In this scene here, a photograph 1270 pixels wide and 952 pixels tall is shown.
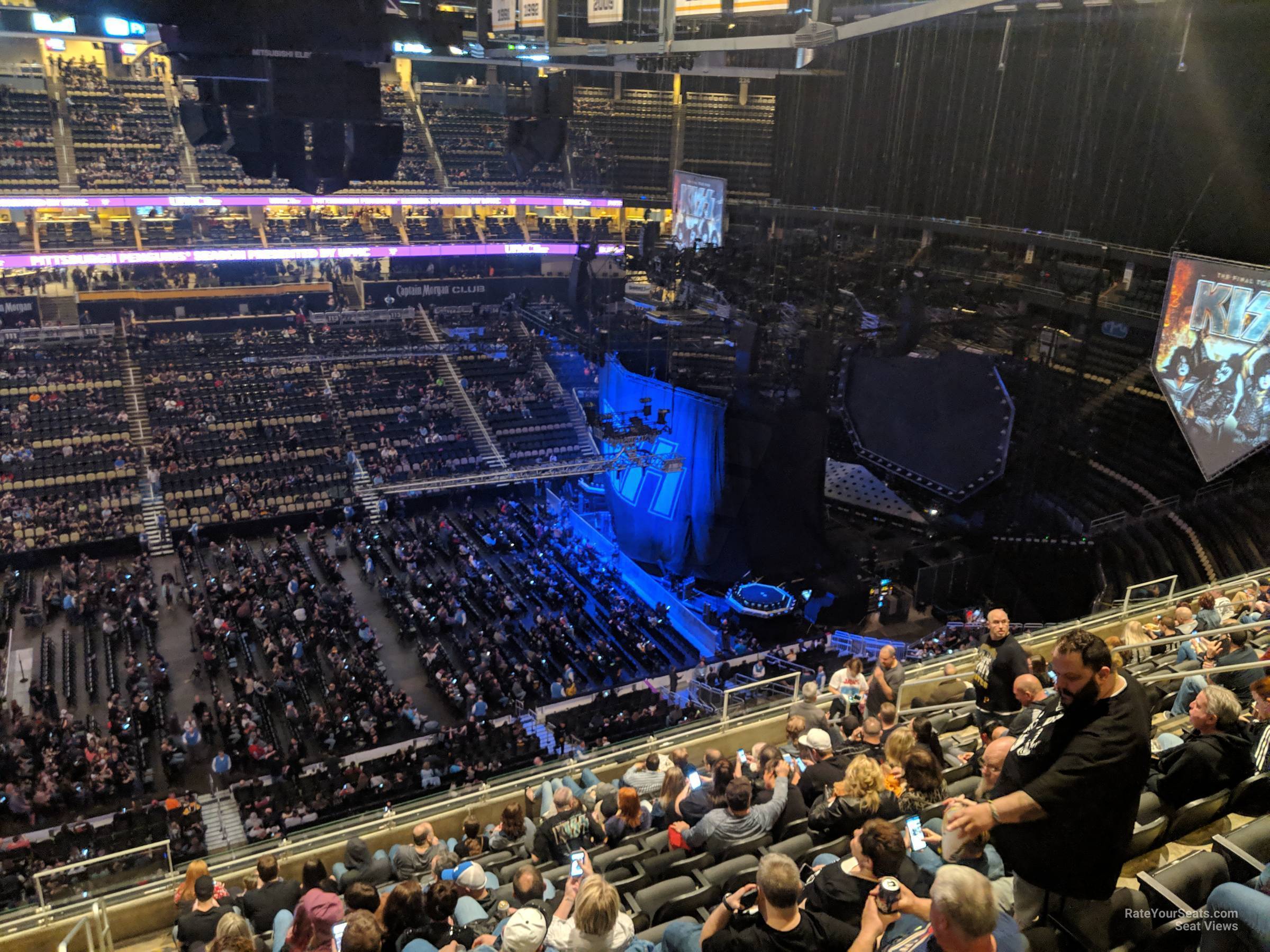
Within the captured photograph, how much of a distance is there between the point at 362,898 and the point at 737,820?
4.67 ft

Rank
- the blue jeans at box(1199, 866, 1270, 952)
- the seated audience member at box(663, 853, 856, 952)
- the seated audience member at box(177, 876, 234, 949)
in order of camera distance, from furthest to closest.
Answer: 1. the seated audience member at box(177, 876, 234, 949)
2. the seated audience member at box(663, 853, 856, 952)
3. the blue jeans at box(1199, 866, 1270, 952)

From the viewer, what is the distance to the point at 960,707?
15.6 ft

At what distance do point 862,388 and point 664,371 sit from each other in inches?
157

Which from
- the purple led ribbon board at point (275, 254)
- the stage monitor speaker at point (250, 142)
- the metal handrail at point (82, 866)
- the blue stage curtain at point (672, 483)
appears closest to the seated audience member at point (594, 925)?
the metal handrail at point (82, 866)

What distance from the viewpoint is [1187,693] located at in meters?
3.87

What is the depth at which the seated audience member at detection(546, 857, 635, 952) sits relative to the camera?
267cm

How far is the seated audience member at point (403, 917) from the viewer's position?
3.03 metres

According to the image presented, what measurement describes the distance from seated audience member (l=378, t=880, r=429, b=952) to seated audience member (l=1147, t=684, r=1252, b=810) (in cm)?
245

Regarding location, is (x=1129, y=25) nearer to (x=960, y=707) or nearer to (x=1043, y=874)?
(x=960, y=707)

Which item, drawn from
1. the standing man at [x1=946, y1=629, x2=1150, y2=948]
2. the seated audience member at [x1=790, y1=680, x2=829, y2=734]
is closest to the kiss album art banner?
the seated audience member at [x1=790, y1=680, x2=829, y2=734]

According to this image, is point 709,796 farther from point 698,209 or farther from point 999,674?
point 698,209

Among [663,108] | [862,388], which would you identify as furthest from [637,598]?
[663,108]

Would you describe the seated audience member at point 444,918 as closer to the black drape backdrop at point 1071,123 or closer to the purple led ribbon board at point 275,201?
the black drape backdrop at point 1071,123

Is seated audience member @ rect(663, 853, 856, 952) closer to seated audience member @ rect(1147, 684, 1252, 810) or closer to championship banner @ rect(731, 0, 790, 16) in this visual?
seated audience member @ rect(1147, 684, 1252, 810)
